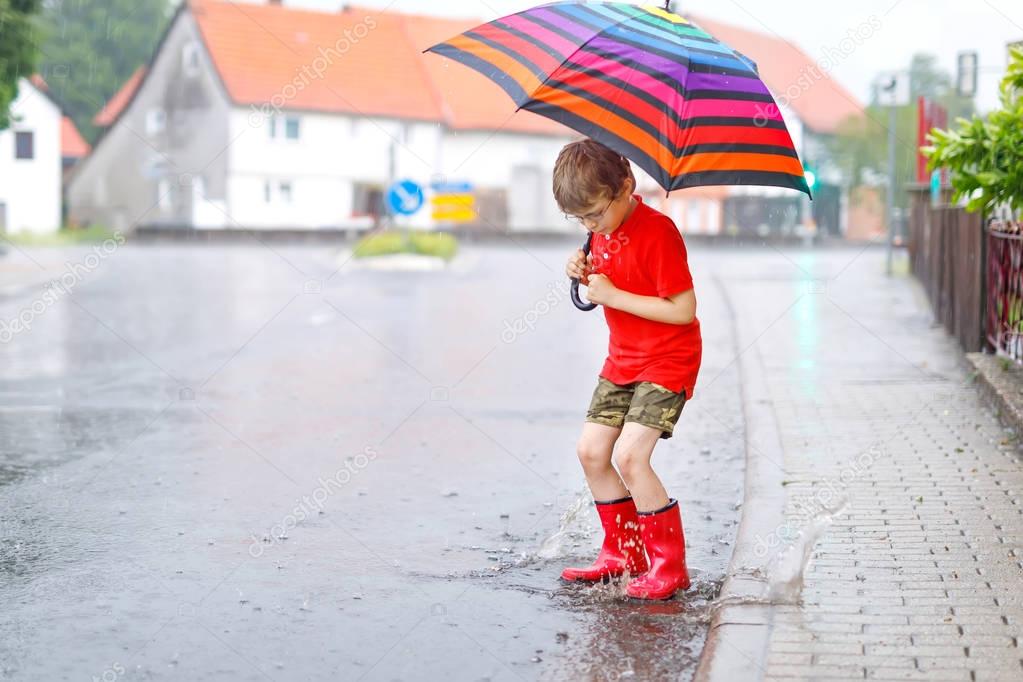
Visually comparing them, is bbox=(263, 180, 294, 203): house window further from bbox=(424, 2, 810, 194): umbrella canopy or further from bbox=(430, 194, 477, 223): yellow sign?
bbox=(424, 2, 810, 194): umbrella canopy

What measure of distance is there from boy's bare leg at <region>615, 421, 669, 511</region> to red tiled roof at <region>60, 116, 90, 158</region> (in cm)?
6812

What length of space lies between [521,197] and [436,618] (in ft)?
199

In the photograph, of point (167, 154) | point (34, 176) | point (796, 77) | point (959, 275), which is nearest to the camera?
point (959, 275)

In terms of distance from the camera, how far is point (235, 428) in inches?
352

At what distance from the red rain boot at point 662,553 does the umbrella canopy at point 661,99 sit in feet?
3.82

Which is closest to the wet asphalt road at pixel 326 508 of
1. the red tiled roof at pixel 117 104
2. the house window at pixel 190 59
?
the house window at pixel 190 59

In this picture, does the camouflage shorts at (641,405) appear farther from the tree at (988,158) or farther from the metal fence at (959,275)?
the metal fence at (959,275)

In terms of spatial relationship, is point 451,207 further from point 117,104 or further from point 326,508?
point 117,104

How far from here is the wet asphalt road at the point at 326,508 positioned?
447 cm

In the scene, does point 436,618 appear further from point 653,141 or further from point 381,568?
point 653,141

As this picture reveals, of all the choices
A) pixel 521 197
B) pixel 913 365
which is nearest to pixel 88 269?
pixel 913 365

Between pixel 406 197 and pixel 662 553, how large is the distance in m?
28.1

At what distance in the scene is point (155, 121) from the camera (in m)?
64.0
